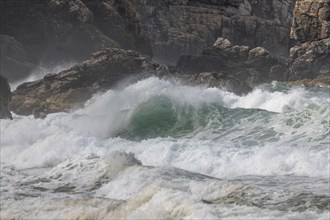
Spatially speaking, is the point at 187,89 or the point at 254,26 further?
the point at 254,26

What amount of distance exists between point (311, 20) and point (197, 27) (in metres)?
19.9

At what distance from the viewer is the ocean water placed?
770cm

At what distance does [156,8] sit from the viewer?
69.5 metres

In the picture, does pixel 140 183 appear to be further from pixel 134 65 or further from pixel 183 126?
pixel 134 65

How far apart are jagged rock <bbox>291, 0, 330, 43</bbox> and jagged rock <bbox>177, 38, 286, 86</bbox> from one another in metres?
4.15

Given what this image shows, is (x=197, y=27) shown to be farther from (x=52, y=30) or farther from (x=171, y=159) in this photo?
(x=171, y=159)

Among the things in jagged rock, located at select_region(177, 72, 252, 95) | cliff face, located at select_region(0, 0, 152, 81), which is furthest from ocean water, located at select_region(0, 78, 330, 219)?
cliff face, located at select_region(0, 0, 152, 81)

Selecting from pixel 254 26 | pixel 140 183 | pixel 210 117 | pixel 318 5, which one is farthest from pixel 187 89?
pixel 254 26

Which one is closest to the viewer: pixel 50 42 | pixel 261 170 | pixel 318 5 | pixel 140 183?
pixel 140 183

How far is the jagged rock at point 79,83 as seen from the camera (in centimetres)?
2917

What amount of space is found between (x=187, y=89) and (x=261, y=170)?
46.3 ft

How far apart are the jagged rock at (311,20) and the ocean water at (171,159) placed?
24350 millimetres

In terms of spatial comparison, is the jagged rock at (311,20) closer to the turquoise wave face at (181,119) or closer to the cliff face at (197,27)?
the cliff face at (197,27)

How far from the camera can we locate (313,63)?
5059 centimetres
